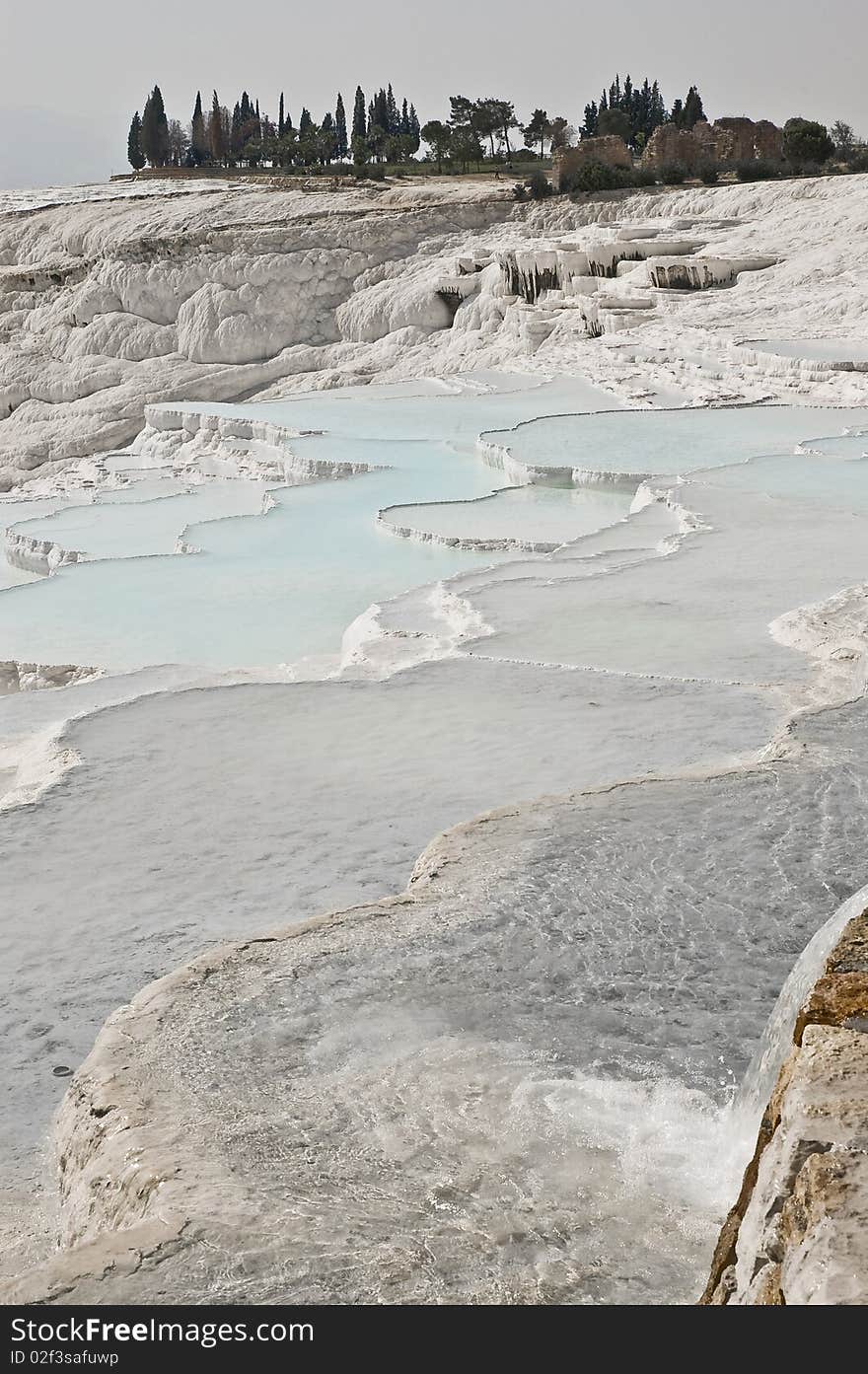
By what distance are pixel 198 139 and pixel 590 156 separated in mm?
29002

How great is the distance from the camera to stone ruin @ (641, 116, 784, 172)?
25.0 metres

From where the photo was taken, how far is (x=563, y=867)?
2768mm

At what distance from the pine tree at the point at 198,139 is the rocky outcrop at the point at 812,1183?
51.4 m

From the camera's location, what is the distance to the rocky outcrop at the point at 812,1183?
44.3 inches

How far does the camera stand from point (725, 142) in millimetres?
26234

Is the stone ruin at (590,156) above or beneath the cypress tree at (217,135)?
beneath

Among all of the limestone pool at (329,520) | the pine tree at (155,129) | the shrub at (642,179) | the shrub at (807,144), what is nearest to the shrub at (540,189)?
the shrub at (642,179)

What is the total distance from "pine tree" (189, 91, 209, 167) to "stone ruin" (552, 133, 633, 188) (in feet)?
88.9

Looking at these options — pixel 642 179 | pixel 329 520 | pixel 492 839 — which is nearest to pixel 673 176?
pixel 642 179

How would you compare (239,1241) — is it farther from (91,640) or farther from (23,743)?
(91,640)

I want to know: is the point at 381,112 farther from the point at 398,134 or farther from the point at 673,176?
the point at 673,176

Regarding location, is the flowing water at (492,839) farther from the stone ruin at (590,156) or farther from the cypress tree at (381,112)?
the cypress tree at (381,112)

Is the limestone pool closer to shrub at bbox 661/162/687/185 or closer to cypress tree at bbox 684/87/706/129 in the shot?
shrub at bbox 661/162/687/185

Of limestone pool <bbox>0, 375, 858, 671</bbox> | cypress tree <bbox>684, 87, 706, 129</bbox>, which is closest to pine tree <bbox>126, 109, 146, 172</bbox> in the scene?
cypress tree <bbox>684, 87, 706, 129</bbox>
